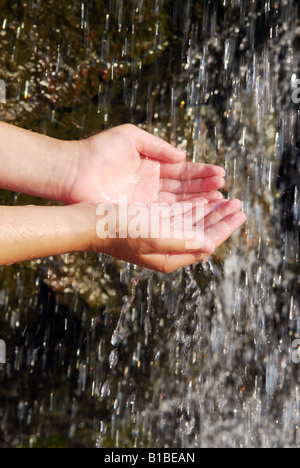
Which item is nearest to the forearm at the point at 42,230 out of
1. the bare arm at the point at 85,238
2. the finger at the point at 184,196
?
the bare arm at the point at 85,238

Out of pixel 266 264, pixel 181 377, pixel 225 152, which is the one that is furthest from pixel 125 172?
pixel 181 377

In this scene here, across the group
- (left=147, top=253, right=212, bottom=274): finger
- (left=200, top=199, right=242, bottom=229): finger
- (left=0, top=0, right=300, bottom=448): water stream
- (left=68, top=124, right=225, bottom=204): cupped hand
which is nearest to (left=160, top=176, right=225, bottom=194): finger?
(left=68, top=124, right=225, bottom=204): cupped hand

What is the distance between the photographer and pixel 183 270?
10.4 ft

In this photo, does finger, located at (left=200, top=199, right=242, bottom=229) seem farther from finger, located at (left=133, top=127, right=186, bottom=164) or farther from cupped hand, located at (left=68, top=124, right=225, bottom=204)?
finger, located at (left=133, top=127, right=186, bottom=164)

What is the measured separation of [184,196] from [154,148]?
Answer: 233 millimetres

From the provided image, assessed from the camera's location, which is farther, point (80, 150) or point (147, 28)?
point (147, 28)

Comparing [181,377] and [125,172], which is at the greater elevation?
[125,172]

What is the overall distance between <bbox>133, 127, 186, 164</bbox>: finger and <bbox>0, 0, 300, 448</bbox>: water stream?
1.03m

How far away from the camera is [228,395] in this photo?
3225mm

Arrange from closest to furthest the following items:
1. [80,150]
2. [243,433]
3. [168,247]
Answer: [168,247], [80,150], [243,433]

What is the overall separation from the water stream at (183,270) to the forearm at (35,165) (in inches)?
42.5
